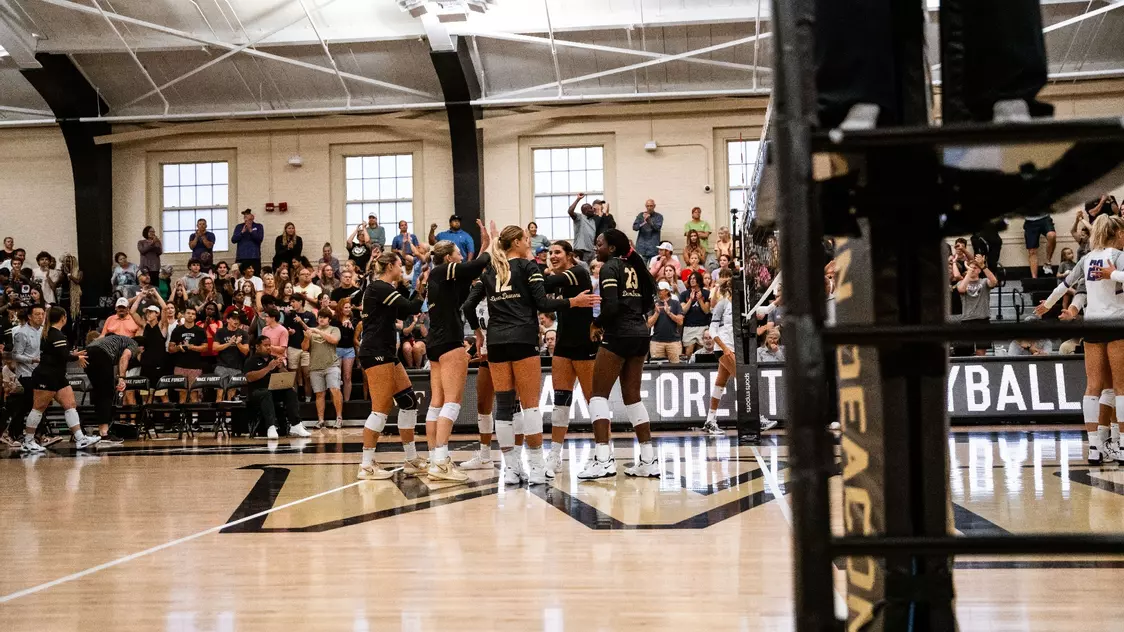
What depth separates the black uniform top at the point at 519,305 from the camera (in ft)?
22.7

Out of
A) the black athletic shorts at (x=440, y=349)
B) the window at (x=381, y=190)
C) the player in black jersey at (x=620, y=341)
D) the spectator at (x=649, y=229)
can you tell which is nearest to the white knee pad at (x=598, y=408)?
the player in black jersey at (x=620, y=341)

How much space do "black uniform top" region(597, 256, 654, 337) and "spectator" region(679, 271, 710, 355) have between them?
21.1 feet

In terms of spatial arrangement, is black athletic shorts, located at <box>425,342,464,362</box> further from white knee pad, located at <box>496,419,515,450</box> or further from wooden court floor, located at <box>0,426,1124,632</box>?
wooden court floor, located at <box>0,426,1124,632</box>

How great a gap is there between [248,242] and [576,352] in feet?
45.1

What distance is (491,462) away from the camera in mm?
8789

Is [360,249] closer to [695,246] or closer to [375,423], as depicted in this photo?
[695,246]

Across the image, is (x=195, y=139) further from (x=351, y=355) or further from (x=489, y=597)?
(x=489, y=597)

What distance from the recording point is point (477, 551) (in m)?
4.59

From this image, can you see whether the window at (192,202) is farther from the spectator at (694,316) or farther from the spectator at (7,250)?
the spectator at (694,316)

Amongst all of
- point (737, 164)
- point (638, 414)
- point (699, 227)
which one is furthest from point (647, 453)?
point (737, 164)

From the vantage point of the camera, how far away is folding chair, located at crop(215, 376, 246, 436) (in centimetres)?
1275

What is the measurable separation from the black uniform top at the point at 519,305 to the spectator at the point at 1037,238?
13.2 metres

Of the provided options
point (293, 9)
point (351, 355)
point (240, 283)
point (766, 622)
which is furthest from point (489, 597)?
point (293, 9)

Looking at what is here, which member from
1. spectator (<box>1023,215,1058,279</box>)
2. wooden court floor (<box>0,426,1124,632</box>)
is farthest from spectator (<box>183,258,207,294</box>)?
spectator (<box>1023,215,1058,279</box>)
